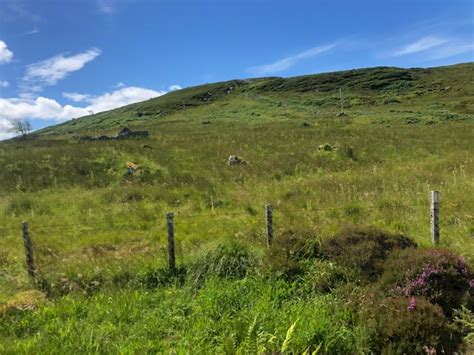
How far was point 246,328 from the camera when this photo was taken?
5.73m

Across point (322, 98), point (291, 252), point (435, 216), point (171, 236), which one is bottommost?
point (291, 252)

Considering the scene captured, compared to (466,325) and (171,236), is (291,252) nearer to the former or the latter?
(171,236)

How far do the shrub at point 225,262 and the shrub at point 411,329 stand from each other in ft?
8.24

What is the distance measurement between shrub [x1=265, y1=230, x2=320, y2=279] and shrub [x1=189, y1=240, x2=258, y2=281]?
1.30 feet

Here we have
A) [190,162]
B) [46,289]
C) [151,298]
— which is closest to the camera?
[151,298]

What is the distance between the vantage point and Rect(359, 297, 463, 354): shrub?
519 centimetres

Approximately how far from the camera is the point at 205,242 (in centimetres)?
976

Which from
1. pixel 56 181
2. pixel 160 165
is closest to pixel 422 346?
pixel 56 181

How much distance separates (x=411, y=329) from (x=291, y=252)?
2.55m

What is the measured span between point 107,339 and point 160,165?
19308mm

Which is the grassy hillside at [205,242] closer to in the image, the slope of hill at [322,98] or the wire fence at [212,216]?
the wire fence at [212,216]

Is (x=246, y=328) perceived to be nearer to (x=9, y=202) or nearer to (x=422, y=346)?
(x=422, y=346)

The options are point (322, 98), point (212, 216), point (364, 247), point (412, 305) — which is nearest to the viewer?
point (412, 305)

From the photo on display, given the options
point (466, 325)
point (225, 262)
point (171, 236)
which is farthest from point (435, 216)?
point (171, 236)
